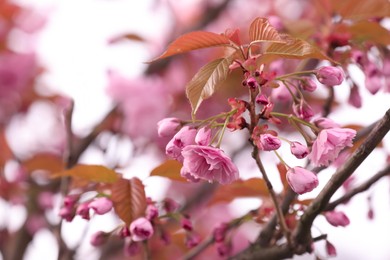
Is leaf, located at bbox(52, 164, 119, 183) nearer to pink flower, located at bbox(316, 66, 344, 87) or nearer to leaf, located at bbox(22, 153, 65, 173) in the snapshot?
pink flower, located at bbox(316, 66, 344, 87)

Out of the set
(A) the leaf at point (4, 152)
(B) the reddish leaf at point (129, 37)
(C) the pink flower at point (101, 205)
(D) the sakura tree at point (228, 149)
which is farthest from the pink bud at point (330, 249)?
(A) the leaf at point (4, 152)

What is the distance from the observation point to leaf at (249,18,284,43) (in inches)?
28.7

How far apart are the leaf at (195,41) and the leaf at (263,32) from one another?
3 centimetres

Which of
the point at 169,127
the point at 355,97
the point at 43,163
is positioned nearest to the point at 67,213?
the point at 169,127

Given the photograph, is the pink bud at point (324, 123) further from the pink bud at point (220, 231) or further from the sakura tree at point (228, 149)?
the pink bud at point (220, 231)

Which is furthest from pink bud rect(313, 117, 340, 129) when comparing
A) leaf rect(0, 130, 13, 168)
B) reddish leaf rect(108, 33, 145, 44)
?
leaf rect(0, 130, 13, 168)

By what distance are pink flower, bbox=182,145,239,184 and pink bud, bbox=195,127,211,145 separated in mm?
19

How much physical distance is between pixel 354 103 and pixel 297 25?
20cm

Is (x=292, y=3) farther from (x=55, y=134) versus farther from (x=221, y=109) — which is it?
(x=55, y=134)

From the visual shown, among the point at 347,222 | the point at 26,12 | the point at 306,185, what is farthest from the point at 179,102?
the point at 306,185

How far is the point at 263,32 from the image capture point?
74 cm

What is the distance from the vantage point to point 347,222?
0.91 m

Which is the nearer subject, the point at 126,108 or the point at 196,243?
the point at 196,243

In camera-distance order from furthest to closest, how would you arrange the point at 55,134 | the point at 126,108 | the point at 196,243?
the point at 55,134 → the point at 126,108 → the point at 196,243
